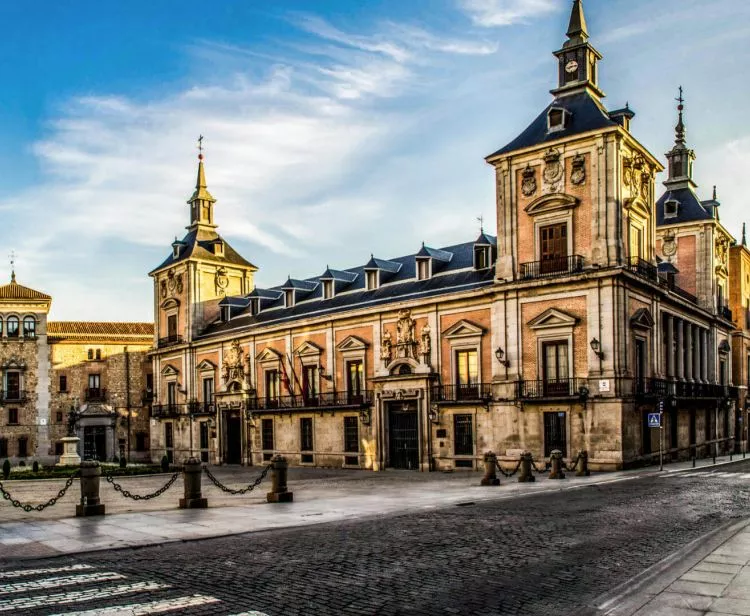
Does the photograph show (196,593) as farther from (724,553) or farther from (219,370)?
(219,370)

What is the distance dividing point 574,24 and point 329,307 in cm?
1949

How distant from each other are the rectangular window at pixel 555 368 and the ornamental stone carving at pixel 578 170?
6.76m

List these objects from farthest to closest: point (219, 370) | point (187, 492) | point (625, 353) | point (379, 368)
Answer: point (219, 370) < point (379, 368) < point (625, 353) < point (187, 492)

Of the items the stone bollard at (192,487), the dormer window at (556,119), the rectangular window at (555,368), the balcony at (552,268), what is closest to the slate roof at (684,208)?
the dormer window at (556,119)

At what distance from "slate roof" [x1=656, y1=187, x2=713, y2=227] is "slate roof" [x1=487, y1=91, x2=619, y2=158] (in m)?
15.8

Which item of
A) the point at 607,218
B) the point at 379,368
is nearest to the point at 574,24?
the point at 607,218

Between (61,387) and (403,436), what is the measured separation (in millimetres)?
32478

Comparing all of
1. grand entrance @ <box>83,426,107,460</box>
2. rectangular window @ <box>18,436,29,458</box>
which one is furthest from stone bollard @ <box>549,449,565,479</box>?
rectangular window @ <box>18,436,29,458</box>

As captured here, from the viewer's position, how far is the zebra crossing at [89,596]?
885cm

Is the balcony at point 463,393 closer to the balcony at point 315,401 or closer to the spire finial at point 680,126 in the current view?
the balcony at point 315,401

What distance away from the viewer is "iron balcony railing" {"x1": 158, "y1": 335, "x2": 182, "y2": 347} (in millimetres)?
55219

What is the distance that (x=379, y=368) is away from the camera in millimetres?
39406

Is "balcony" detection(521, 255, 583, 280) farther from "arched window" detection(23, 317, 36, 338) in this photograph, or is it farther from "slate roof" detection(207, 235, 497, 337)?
"arched window" detection(23, 317, 36, 338)

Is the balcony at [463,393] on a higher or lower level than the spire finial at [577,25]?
lower
